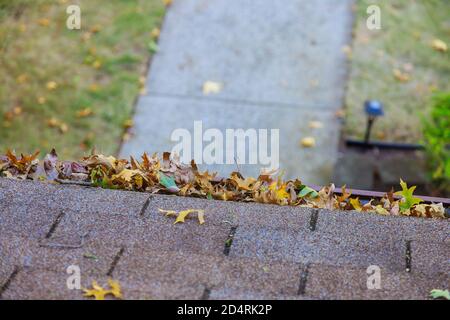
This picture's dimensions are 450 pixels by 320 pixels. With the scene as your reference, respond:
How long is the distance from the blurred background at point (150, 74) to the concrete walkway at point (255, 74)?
6 centimetres

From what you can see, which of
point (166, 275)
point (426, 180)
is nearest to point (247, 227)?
point (166, 275)

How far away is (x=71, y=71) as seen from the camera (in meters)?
6.98

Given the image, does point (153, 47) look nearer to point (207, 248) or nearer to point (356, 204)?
point (356, 204)

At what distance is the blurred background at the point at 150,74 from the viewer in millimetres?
5969

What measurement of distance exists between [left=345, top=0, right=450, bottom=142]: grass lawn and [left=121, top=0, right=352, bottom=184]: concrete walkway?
A: 0.18 m

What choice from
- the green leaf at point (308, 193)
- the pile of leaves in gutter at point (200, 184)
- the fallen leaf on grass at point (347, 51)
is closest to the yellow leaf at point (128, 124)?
the fallen leaf on grass at point (347, 51)

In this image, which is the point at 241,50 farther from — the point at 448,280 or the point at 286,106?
the point at 448,280

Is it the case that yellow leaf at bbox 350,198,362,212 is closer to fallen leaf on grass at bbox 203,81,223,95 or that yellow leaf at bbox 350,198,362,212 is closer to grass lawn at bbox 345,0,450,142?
grass lawn at bbox 345,0,450,142

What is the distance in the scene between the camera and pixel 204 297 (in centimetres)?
199

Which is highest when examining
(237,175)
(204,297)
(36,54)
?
(36,54)

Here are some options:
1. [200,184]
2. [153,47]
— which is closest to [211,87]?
[153,47]

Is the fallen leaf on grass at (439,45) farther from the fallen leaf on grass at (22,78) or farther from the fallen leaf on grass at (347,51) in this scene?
the fallen leaf on grass at (22,78)

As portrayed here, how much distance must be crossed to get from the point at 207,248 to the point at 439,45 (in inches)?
227

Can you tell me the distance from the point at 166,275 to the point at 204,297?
179 millimetres
